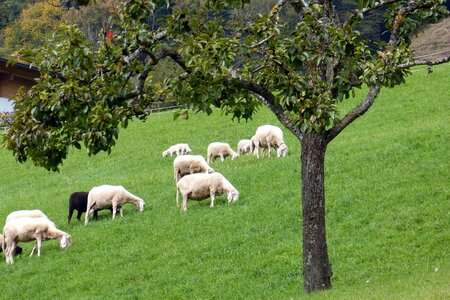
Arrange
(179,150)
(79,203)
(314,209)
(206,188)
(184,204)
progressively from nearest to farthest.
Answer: (314,209) < (184,204) < (206,188) < (79,203) < (179,150)

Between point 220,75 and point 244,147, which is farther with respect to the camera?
point 244,147

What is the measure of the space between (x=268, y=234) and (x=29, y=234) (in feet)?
21.3

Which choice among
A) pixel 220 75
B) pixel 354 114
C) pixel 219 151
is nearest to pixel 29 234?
pixel 220 75

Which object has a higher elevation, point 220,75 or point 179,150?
point 179,150

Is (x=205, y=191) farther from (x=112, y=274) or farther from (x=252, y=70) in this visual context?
(x=252, y=70)

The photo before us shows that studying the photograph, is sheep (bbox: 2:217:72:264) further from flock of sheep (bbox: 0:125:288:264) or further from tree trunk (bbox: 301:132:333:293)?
tree trunk (bbox: 301:132:333:293)

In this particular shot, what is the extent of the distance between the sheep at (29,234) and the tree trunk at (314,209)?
10707 millimetres

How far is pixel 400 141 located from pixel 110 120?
17.9 meters

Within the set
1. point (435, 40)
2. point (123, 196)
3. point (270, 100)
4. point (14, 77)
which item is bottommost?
point (123, 196)

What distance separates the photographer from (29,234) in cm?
2355

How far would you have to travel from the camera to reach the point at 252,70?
1424 cm

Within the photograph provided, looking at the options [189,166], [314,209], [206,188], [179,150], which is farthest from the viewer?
[179,150]

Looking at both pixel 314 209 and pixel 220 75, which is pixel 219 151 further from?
pixel 220 75

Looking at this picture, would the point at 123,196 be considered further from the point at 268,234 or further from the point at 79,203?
the point at 268,234
